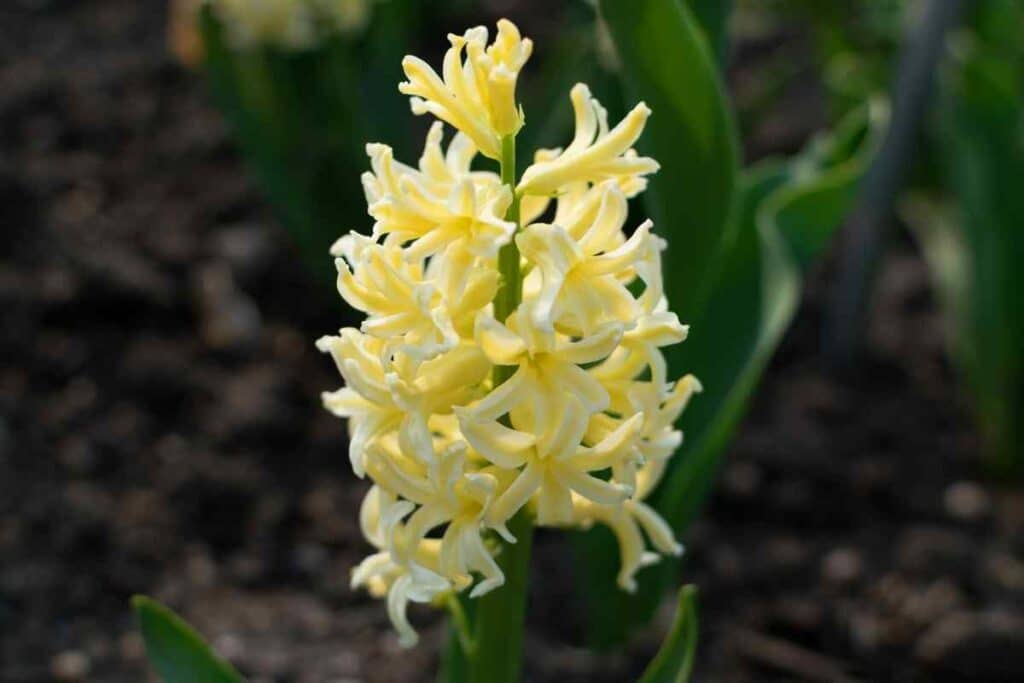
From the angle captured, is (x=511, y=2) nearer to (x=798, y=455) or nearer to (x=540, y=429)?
(x=798, y=455)

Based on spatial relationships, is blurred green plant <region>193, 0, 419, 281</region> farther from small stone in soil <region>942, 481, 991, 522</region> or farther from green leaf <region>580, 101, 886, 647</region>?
small stone in soil <region>942, 481, 991, 522</region>

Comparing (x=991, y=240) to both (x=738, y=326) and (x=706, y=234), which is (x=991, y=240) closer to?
(x=738, y=326)


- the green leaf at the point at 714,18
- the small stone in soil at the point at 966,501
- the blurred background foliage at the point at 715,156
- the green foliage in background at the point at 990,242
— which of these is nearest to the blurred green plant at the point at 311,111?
the blurred background foliage at the point at 715,156

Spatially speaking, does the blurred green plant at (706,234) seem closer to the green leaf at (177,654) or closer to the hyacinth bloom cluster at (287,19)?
the green leaf at (177,654)

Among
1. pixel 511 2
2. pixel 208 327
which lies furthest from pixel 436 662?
pixel 511 2

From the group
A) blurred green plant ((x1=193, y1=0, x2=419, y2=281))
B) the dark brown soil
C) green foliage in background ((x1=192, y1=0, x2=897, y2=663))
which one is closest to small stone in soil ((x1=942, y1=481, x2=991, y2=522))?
the dark brown soil
